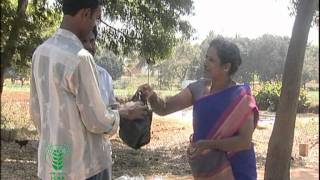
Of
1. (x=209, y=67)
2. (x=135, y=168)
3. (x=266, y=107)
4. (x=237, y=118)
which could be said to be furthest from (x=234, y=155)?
(x=266, y=107)

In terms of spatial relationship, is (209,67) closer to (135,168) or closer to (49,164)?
(49,164)

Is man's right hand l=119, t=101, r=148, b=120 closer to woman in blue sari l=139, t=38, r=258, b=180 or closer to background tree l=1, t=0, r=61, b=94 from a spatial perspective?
woman in blue sari l=139, t=38, r=258, b=180

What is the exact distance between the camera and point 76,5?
2.09m

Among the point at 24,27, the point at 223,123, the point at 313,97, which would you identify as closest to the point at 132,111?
the point at 223,123

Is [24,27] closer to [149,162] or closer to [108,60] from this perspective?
[149,162]

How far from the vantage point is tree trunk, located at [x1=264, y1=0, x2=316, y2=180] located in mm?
5570

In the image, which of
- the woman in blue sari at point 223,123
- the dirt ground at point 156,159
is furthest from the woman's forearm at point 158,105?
the dirt ground at point 156,159

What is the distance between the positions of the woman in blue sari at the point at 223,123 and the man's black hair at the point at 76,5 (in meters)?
0.62

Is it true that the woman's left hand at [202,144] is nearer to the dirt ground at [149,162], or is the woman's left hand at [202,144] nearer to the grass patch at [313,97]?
the dirt ground at [149,162]

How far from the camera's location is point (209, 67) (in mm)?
2439

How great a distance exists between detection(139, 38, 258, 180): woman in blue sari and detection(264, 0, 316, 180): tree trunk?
3.35 meters

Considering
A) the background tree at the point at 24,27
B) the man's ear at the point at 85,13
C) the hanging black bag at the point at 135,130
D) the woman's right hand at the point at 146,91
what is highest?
the background tree at the point at 24,27

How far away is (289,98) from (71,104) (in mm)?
4063

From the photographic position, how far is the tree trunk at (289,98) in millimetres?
5570
